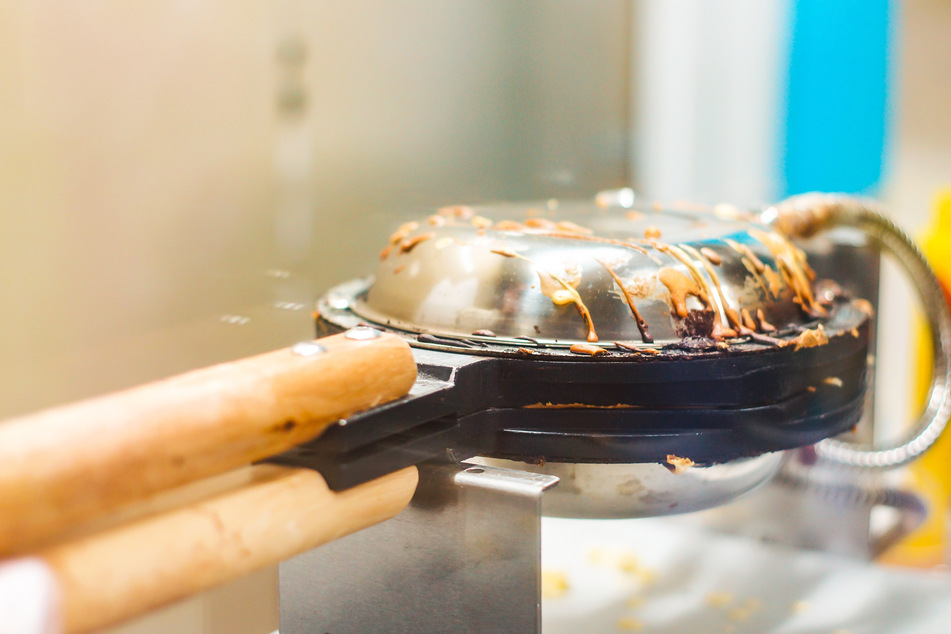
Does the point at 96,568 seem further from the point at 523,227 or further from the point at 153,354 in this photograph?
the point at 523,227

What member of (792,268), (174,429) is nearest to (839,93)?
(792,268)

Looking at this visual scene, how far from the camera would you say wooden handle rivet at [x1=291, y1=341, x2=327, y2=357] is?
1.77ft

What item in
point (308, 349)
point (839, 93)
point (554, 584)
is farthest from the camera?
point (839, 93)

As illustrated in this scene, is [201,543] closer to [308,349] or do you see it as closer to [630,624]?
[308,349]

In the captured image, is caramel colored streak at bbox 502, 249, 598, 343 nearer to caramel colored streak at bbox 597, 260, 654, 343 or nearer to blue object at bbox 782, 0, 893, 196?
caramel colored streak at bbox 597, 260, 654, 343

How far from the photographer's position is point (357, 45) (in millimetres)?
1041

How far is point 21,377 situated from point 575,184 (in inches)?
41.7

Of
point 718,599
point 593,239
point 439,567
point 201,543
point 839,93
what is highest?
point 839,93

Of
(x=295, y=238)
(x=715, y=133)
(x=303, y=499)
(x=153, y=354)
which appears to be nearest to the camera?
(x=303, y=499)

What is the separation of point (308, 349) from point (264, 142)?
0.48 m

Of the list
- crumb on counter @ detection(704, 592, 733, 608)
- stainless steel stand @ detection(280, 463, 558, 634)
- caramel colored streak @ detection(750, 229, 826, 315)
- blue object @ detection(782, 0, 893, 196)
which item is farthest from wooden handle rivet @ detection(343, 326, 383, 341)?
blue object @ detection(782, 0, 893, 196)

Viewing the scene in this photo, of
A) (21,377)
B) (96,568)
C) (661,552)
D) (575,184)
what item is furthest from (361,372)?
(575,184)

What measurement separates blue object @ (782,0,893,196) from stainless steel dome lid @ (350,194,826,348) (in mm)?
1065

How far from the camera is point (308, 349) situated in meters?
0.55
